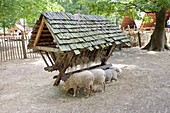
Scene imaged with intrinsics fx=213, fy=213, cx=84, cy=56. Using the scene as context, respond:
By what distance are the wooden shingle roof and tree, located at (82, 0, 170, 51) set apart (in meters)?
5.83

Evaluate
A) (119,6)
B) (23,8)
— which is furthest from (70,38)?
(23,8)

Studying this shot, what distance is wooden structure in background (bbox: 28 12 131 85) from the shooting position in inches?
202

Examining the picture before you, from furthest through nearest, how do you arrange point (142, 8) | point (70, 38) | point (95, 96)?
point (142, 8) < point (95, 96) < point (70, 38)

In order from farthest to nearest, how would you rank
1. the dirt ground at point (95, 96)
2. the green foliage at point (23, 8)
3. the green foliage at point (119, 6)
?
the green foliage at point (119, 6)
the green foliage at point (23, 8)
the dirt ground at point (95, 96)

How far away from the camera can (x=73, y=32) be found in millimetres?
5531

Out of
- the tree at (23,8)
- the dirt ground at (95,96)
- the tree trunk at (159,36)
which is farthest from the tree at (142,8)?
the dirt ground at (95,96)

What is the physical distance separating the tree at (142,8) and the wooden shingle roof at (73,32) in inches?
230

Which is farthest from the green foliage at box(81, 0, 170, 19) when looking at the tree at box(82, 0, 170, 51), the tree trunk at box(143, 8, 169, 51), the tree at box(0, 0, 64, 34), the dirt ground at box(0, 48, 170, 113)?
the dirt ground at box(0, 48, 170, 113)

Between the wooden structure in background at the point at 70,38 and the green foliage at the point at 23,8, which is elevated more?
the green foliage at the point at 23,8

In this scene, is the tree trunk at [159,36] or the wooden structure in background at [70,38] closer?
the wooden structure in background at [70,38]

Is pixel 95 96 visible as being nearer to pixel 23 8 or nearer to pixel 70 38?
pixel 70 38

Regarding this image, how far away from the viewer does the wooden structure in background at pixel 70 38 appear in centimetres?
514

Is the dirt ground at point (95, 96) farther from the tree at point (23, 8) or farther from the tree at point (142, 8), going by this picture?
the tree at point (23, 8)

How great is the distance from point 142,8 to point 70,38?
28.1 ft
